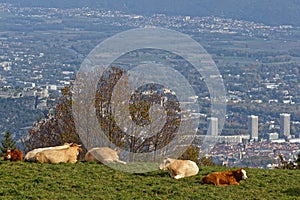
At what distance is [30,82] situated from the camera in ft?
359

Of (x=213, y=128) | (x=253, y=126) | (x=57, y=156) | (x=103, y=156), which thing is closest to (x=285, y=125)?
(x=253, y=126)

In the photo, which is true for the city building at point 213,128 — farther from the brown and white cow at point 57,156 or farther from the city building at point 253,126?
the brown and white cow at point 57,156

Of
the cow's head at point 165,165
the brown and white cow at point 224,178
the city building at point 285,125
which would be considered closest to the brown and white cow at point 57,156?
the cow's head at point 165,165

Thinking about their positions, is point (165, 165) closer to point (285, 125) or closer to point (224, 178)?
point (224, 178)

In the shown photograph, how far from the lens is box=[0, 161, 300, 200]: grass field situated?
1275cm

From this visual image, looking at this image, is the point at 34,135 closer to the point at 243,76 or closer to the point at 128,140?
the point at 128,140

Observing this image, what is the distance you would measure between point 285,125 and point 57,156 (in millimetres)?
69763

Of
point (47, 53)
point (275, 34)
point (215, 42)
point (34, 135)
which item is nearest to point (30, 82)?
point (47, 53)

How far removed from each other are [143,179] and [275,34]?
179 meters

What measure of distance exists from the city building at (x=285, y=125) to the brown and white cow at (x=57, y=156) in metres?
62.2

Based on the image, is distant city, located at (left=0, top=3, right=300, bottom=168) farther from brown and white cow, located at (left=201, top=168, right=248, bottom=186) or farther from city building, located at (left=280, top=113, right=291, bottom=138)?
brown and white cow, located at (left=201, top=168, right=248, bottom=186)

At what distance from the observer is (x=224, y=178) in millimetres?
14016

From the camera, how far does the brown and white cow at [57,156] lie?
51.6ft

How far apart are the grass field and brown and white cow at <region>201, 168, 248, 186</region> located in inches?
7.1
